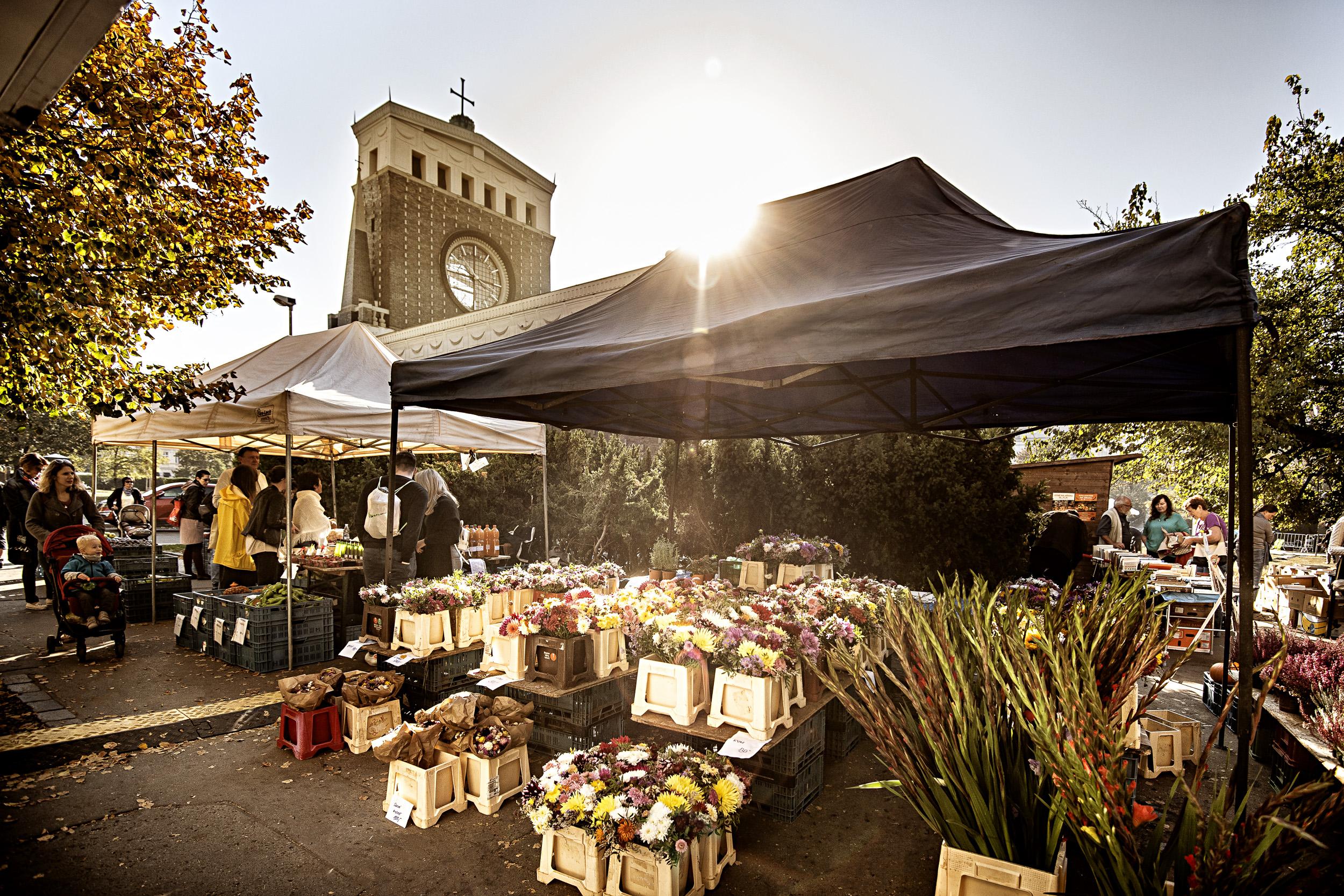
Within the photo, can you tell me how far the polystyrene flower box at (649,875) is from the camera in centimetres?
220

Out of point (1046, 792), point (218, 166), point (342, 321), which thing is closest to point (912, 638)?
point (1046, 792)

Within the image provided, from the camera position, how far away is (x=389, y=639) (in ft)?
13.3

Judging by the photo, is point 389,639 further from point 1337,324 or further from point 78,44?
point 1337,324

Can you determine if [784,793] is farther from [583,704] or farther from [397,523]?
[397,523]

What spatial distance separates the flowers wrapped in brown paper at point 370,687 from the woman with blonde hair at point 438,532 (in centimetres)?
158

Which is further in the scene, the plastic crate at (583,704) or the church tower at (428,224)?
the church tower at (428,224)

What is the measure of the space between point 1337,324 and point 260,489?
669 inches

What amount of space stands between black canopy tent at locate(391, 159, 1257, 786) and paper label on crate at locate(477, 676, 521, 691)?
1.56m

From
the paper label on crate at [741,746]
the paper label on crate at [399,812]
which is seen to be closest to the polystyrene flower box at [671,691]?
the paper label on crate at [741,746]

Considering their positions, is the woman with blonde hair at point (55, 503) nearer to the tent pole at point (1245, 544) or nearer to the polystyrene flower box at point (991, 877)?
the polystyrene flower box at point (991, 877)

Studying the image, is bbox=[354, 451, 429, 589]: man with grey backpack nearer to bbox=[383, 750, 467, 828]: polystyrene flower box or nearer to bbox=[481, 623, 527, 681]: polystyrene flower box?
bbox=[481, 623, 527, 681]: polystyrene flower box

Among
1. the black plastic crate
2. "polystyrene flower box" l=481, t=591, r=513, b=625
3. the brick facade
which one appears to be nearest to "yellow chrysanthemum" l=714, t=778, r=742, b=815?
"polystyrene flower box" l=481, t=591, r=513, b=625

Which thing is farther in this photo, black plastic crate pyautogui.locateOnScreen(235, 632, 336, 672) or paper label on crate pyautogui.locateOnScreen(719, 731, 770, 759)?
black plastic crate pyautogui.locateOnScreen(235, 632, 336, 672)

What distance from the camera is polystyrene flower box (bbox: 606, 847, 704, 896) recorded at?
2.20 m
